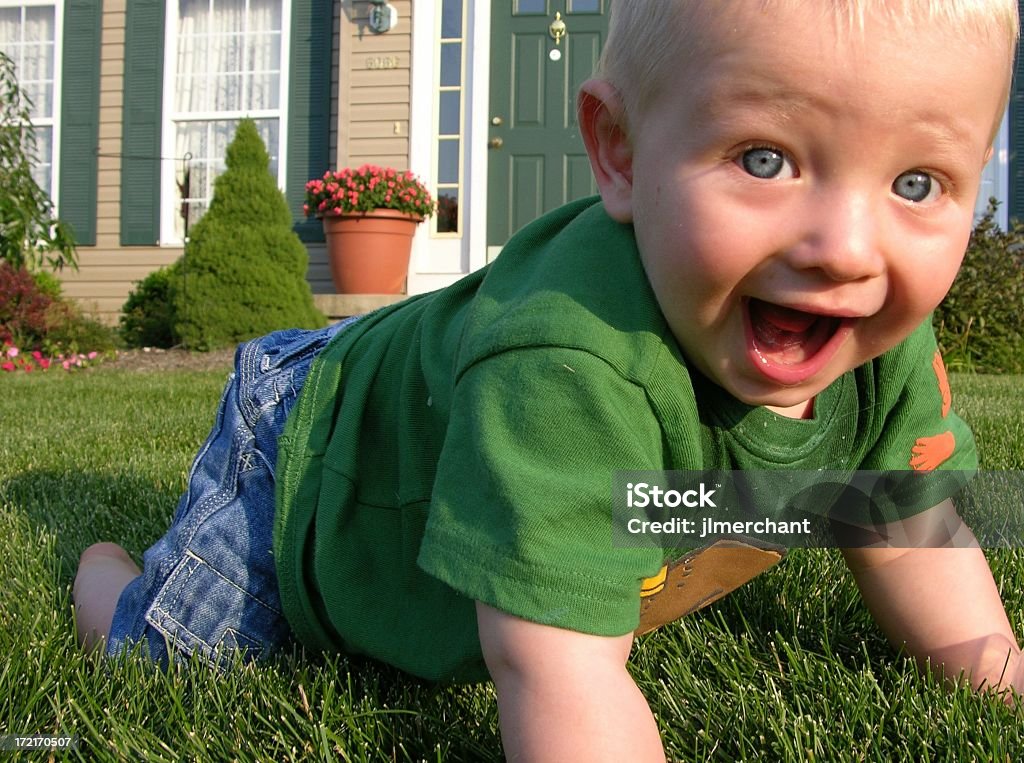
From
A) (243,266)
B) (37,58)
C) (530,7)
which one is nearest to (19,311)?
(243,266)

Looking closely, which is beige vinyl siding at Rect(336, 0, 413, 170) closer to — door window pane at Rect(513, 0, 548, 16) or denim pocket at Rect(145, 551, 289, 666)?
door window pane at Rect(513, 0, 548, 16)

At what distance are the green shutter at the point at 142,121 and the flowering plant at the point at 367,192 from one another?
86.4 inches

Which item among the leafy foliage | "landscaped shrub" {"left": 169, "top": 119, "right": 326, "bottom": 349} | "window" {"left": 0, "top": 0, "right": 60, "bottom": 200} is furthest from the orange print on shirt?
"window" {"left": 0, "top": 0, "right": 60, "bottom": 200}

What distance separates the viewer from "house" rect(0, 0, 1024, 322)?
9.66 meters

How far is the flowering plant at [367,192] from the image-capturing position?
8914 mm

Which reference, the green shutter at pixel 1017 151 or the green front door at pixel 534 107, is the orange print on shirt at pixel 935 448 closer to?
the green front door at pixel 534 107

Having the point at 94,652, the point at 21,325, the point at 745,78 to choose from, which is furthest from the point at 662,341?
the point at 21,325

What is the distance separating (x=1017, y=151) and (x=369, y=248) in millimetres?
6107

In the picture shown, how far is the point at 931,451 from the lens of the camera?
5.63 feet

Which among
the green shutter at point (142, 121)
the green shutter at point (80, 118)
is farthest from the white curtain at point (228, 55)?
the green shutter at point (80, 118)

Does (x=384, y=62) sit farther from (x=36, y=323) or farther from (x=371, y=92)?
(x=36, y=323)

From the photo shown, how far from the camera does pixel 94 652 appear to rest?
5.79 ft

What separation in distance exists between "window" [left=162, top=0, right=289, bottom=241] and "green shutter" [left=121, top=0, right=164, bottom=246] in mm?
117

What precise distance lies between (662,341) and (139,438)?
3276mm
